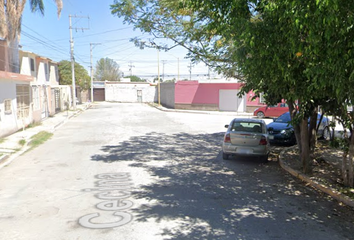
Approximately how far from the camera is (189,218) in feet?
16.6

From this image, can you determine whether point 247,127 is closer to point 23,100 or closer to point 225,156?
point 225,156

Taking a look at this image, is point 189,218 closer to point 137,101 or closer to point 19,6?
point 19,6

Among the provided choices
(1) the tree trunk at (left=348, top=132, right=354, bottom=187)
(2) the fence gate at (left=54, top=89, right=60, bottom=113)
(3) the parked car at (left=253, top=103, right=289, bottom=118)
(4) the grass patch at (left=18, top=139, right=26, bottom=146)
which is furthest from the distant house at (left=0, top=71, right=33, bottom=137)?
(3) the parked car at (left=253, top=103, right=289, bottom=118)

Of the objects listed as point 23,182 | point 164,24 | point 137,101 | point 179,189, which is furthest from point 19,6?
point 137,101

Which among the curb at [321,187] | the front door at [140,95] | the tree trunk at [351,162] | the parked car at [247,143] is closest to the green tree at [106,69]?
the front door at [140,95]

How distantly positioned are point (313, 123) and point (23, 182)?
345 inches

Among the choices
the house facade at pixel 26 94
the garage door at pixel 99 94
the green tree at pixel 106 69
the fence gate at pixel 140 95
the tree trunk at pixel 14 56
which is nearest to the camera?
the house facade at pixel 26 94

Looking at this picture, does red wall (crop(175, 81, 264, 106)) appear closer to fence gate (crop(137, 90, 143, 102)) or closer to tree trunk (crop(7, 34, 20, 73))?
tree trunk (crop(7, 34, 20, 73))

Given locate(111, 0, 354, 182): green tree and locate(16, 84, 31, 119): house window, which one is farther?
locate(16, 84, 31, 119): house window

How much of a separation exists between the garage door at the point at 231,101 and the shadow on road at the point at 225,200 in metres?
21.7

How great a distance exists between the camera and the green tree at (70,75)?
1751 inches

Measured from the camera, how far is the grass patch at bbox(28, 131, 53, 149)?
12592 mm

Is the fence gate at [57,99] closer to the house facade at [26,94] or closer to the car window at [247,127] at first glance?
the house facade at [26,94]

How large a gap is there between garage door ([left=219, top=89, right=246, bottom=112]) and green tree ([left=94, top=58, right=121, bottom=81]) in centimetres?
5854
